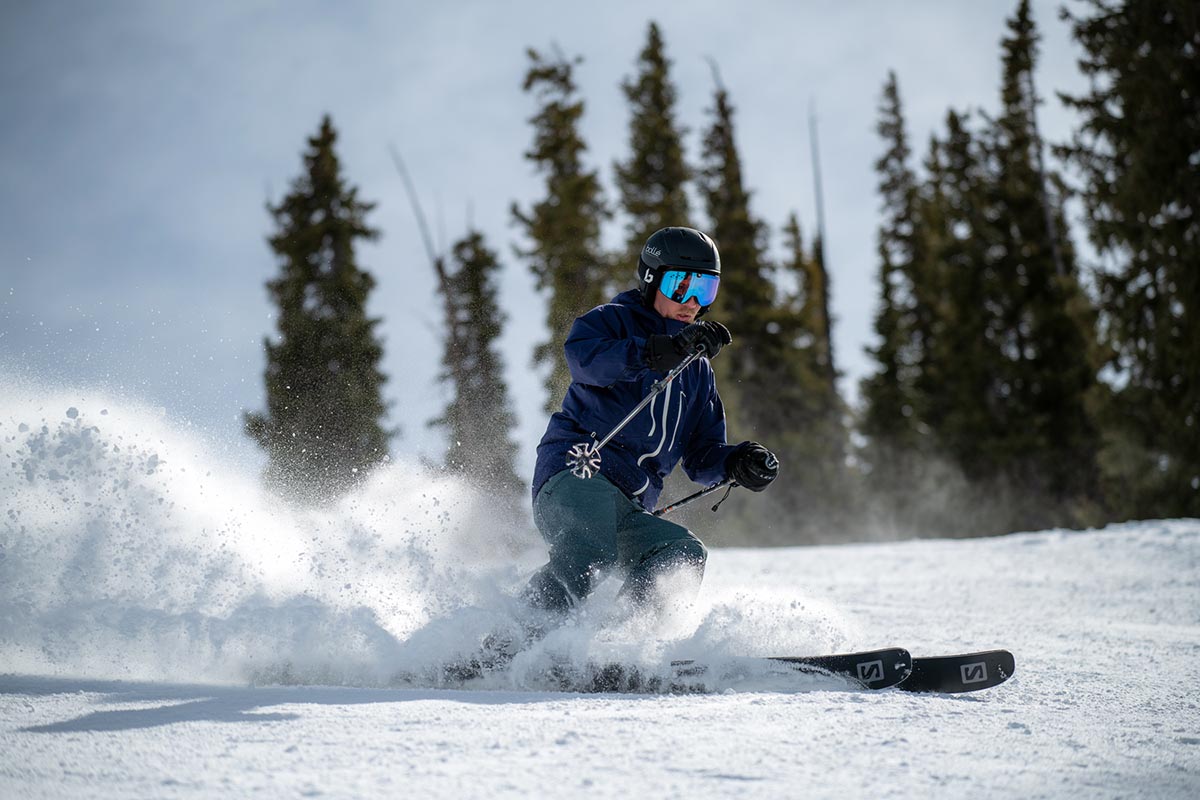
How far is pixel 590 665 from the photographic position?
3303 mm

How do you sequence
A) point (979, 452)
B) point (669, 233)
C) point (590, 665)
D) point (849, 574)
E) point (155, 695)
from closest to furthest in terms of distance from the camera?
point (155, 695) < point (590, 665) < point (669, 233) < point (849, 574) < point (979, 452)

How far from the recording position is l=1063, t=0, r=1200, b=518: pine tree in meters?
15.3

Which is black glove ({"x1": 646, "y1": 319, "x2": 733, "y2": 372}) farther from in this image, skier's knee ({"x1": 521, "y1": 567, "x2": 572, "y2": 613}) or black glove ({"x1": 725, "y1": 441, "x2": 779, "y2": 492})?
skier's knee ({"x1": 521, "y1": 567, "x2": 572, "y2": 613})

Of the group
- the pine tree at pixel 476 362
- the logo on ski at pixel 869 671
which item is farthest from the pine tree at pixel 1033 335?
the logo on ski at pixel 869 671

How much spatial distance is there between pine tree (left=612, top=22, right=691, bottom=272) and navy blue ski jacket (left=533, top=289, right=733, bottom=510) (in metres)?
21.7

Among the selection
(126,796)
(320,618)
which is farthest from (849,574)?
(126,796)

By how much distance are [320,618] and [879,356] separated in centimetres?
3153

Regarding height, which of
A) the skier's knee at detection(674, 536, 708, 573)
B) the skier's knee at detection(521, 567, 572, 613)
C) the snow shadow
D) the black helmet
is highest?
the black helmet

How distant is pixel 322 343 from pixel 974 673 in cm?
1987

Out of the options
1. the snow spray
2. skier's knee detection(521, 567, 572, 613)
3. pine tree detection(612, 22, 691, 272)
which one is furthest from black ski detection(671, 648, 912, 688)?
pine tree detection(612, 22, 691, 272)

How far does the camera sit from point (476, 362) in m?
22.1

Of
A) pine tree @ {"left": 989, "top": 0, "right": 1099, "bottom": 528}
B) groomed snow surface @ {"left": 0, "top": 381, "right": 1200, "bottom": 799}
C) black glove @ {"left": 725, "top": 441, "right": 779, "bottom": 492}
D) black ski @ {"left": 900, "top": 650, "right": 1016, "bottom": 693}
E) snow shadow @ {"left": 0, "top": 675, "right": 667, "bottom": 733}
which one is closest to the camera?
groomed snow surface @ {"left": 0, "top": 381, "right": 1200, "bottom": 799}

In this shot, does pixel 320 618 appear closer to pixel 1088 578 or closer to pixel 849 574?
pixel 849 574

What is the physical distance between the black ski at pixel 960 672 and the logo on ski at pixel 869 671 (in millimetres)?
109
